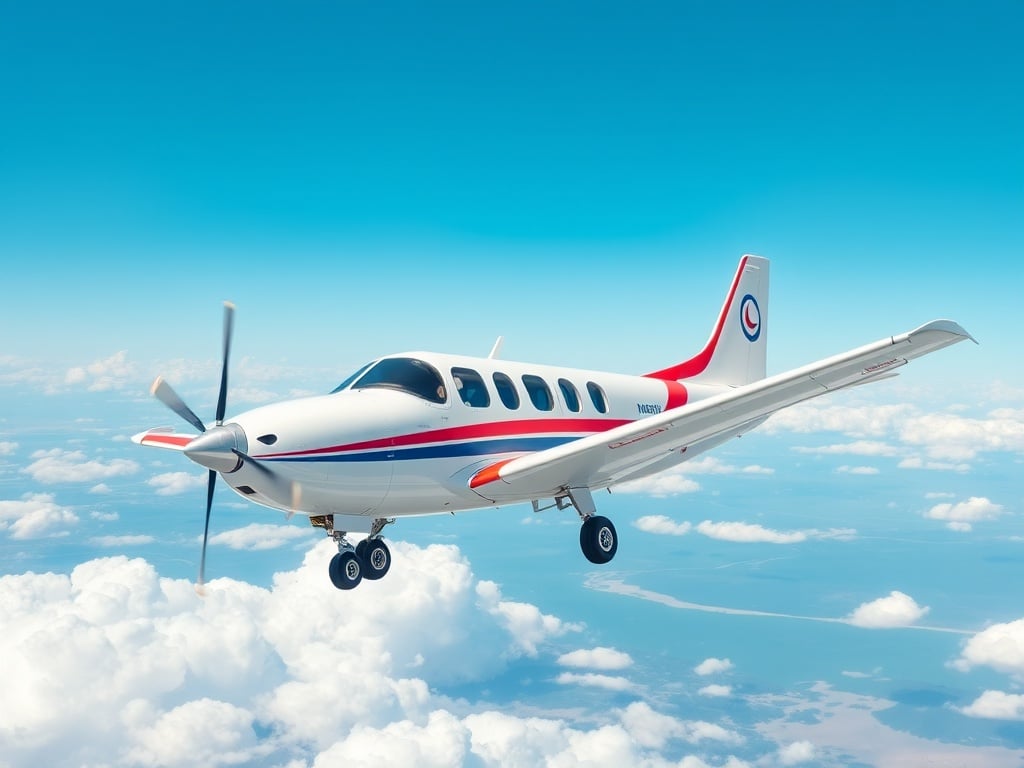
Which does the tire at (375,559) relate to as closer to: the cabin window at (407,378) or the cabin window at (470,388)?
the cabin window at (407,378)

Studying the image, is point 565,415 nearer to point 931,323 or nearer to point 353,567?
point 353,567

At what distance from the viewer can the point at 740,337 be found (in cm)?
2542

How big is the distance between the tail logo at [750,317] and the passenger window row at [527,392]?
26.1ft

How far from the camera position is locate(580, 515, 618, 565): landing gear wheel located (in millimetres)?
17234

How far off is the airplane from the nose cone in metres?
0.02

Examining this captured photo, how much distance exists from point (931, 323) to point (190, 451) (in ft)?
38.1

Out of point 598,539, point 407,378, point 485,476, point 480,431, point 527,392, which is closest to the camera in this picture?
point 407,378

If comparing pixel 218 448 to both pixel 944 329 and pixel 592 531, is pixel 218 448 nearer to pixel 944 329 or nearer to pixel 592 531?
pixel 592 531

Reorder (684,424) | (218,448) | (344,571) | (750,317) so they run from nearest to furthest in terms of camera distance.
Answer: (218,448), (344,571), (684,424), (750,317)

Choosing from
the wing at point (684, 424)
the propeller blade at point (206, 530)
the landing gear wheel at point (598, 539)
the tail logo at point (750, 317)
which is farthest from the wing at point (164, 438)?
the tail logo at point (750, 317)

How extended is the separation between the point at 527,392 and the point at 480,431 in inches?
74.1

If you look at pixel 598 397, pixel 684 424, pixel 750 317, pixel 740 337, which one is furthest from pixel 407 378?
pixel 750 317

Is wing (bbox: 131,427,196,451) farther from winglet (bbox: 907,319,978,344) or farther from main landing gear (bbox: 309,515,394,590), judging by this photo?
winglet (bbox: 907,319,978,344)

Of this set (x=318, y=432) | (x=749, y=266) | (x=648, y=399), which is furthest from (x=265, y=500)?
(x=749, y=266)
